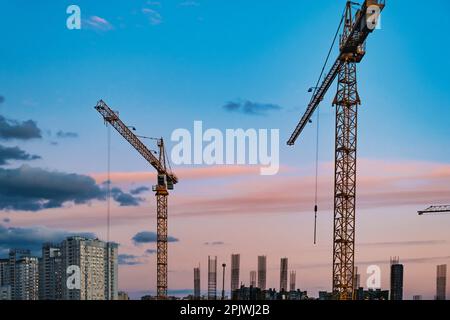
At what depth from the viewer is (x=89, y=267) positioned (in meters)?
41.6

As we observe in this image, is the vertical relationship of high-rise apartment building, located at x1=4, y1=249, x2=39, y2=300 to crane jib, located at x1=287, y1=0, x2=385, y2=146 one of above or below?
below

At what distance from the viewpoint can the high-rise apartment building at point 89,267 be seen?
1571 inches

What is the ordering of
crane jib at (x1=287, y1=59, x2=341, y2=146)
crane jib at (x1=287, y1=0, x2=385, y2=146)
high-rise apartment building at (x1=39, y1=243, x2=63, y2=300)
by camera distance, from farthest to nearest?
high-rise apartment building at (x1=39, y1=243, x2=63, y2=300), crane jib at (x1=287, y1=59, x2=341, y2=146), crane jib at (x1=287, y1=0, x2=385, y2=146)

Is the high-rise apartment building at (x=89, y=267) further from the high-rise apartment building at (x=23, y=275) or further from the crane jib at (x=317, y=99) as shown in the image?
the crane jib at (x=317, y=99)


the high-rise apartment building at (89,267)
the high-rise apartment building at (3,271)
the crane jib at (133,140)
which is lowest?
the high-rise apartment building at (3,271)

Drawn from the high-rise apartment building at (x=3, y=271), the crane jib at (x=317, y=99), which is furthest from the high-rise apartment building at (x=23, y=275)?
the crane jib at (x=317, y=99)

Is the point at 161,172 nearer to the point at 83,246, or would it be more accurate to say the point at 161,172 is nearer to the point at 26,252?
the point at 83,246

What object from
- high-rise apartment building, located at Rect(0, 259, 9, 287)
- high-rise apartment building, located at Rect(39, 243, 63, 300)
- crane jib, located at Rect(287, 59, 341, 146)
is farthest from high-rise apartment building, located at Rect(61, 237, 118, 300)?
crane jib, located at Rect(287, 59, 341, 146)

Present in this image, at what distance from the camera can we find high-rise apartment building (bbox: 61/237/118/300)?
39916 millimetres

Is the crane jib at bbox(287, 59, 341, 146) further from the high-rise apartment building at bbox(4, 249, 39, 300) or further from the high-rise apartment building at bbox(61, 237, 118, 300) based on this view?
the high-rise apartment building at bbox(4, 249, 39, 300)

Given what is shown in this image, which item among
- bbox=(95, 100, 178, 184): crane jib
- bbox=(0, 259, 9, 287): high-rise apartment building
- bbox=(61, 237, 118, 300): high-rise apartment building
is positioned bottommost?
bbox=(0, 259, 9, 287): high-rise apartment building
